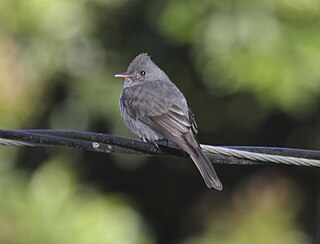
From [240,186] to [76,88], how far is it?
8.08ft

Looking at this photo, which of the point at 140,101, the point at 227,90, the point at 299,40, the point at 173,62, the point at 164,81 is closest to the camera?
the point at 140,101

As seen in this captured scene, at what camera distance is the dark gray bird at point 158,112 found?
6062 millimetres

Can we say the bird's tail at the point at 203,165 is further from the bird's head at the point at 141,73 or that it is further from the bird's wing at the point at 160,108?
the bird's head at the point at 141,73

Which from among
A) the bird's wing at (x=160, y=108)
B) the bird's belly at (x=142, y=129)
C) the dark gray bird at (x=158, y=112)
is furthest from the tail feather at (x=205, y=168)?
the bird's belly at (x=142, y=129)

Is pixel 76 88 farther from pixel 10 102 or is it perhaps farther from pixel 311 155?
pixel 311 155

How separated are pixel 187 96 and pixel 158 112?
3.08 m

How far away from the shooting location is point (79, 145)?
4.99 meters

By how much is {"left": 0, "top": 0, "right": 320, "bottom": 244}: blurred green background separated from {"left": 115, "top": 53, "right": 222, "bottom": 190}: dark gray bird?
972mm

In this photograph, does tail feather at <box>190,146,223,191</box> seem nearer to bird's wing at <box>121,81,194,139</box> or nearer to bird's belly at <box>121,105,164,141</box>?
bird's wing at <box>121,81,194,139</box>

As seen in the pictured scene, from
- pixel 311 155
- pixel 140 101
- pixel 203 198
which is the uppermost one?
pixel 203 198

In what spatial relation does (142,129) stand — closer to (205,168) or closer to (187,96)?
(205,168)

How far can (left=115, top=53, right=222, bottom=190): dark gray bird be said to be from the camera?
606cm

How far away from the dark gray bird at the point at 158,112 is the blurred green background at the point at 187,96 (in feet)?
3.19

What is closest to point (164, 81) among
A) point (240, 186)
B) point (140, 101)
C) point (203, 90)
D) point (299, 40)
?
point (140, 101)
